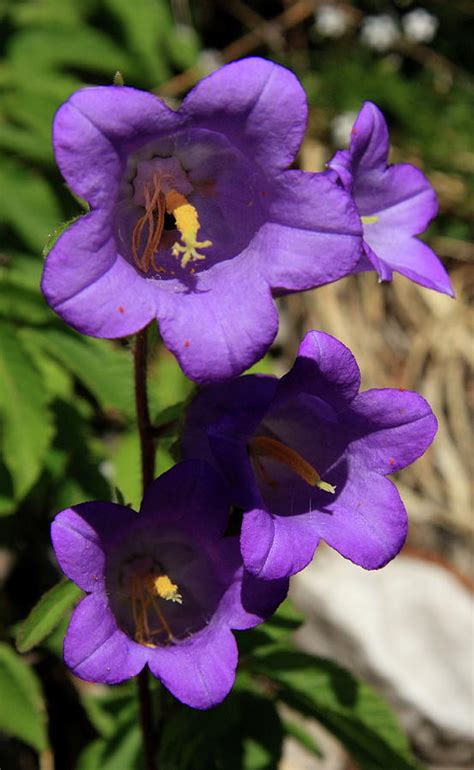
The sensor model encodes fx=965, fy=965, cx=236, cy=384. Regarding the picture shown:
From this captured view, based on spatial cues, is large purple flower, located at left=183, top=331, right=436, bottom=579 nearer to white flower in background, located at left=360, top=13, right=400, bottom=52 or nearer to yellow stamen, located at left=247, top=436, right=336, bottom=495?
yellow stamen, located at left=247, top=436, right=336, bottom=495

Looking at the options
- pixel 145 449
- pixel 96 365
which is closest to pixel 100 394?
pixel 96 365

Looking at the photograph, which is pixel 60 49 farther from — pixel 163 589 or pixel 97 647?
pixel 97 647

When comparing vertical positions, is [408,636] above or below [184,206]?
below

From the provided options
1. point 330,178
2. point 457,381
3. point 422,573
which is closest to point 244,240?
point 330,178

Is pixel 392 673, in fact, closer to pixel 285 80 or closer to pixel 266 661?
pixel 266 661

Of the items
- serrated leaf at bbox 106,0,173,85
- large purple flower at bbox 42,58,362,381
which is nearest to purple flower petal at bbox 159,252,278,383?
large purple flower at bbox 42,58,362,381

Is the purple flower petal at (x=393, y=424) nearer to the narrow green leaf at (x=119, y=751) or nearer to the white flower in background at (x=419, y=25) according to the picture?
the narrow green leaf at (x=119, y=751)
